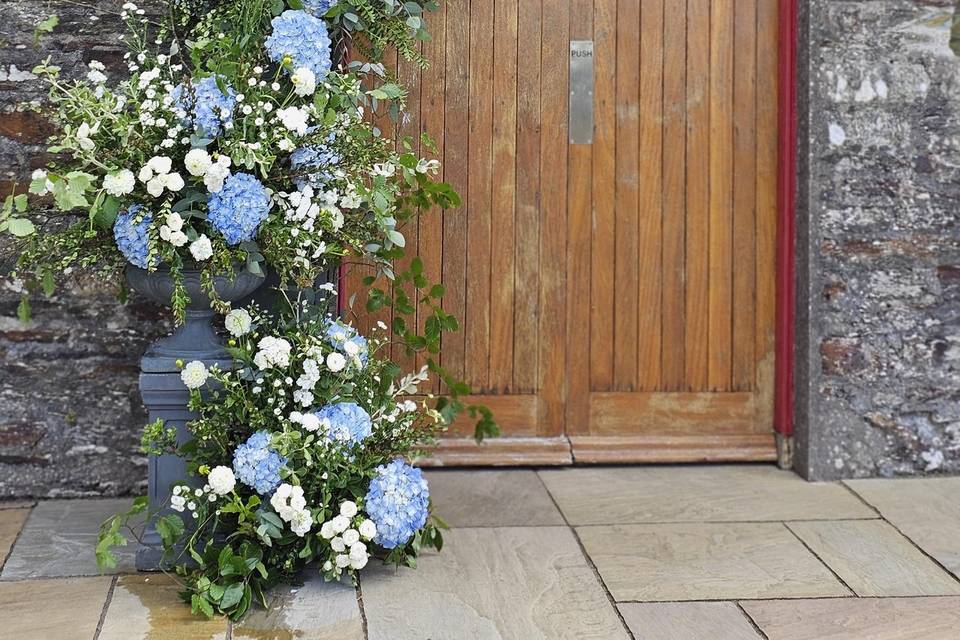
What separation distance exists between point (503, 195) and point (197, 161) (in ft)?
4.70

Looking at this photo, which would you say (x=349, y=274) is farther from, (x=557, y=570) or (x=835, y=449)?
(x=835, y=449)

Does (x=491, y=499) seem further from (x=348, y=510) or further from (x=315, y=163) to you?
(x=315, y=163)

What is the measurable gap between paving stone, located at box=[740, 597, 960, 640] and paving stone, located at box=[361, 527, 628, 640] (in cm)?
39

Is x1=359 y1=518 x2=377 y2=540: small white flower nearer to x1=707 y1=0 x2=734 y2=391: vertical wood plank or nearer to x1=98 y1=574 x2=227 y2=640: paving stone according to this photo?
x1=98 y1=574 x2=227 y2=640: paving stone

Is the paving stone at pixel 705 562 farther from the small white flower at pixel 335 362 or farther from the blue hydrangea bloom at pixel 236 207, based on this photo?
the blue hydrangea bloom at pixel 236 207

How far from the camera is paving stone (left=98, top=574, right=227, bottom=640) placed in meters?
2.49

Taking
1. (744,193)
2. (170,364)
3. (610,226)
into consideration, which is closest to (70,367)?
(170,364)

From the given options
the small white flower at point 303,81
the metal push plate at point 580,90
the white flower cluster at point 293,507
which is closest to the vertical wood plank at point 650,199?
the metal push plate at point 580,90

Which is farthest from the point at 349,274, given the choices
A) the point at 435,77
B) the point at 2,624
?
the point at 2,624

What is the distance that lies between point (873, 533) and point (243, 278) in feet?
6.64

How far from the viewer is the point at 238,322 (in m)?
2.81

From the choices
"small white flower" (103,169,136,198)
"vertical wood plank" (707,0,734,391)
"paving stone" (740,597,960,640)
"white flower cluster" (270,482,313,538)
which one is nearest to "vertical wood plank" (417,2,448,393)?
"vertical wood plank" (707,0,734,391)

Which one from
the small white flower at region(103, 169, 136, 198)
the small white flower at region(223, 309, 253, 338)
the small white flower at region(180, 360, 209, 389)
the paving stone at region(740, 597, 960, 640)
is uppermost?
the small white flower at region(103, 169, 136, 198)

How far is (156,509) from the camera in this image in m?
2.82
